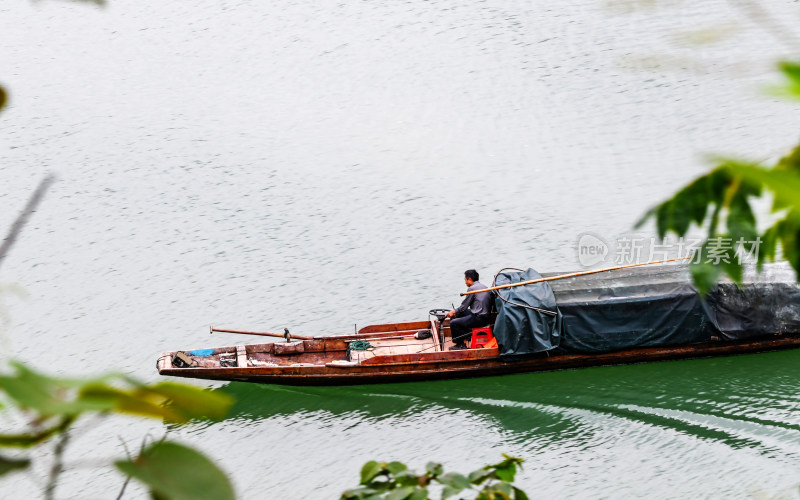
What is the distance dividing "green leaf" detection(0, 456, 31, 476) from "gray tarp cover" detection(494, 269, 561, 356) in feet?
40.2

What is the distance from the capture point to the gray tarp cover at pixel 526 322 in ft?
43.2

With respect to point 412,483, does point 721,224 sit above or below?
above

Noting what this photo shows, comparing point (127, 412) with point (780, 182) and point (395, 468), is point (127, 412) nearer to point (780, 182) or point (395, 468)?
point (780, 182)

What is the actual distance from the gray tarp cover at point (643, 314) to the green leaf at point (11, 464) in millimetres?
12294

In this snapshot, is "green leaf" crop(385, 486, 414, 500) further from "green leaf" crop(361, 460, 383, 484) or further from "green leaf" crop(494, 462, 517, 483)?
"green leaf" crop(494, 462, 517, 483)

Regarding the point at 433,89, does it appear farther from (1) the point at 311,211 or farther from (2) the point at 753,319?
(2) the point at 753,319

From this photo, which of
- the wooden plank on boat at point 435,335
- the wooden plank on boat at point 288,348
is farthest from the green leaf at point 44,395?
the wooden plank on boat at point 288,348

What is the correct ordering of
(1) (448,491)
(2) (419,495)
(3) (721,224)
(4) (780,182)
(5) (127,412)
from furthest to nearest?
(1) (448,491) < (2) (419,495) < (3) (721,224) < (5) (127,412) < (4) (780,182)

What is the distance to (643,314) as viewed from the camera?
13328 millimetres

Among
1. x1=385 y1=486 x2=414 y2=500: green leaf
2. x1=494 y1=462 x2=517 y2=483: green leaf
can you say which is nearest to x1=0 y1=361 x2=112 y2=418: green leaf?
x1=385 y1=486 x2=414 y2=500: green leaf

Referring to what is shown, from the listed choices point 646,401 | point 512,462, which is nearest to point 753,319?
point 646,401

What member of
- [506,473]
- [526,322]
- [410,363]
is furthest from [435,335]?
[506,473]

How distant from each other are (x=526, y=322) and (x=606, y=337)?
125 cm

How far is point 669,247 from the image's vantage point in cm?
1538
